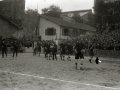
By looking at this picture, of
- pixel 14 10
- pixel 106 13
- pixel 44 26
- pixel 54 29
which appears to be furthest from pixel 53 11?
pixel 106 13

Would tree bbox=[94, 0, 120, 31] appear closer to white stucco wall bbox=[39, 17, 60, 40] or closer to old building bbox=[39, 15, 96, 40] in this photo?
old building bbox=[39, 15, 96, 40]

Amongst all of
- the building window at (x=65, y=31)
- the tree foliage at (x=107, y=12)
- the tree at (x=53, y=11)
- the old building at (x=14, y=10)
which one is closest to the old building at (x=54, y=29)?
the building window at (x=65, y=31)

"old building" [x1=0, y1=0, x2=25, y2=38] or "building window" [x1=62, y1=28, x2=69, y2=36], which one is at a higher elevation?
"old building" [x1=0, y1=0, x2=25, y2=38]

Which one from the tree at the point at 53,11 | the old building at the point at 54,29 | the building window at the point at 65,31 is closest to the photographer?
the old building at the point at 54,29

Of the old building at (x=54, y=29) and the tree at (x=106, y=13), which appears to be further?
the old building at (x=54, y=29)

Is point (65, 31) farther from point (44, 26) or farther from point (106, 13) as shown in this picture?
point (106, 13)

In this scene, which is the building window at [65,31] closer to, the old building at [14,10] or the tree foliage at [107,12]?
the old building at [14,10]

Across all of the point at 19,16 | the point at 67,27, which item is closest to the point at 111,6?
the point at 67,27

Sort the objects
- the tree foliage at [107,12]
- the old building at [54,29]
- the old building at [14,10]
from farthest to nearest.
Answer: the old building at [14,10] → the old building at [54,29] → the tree foliage at [107,12]

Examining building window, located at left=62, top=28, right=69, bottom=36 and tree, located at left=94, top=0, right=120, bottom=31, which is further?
building window, located at left=62, top=28, right=69, bottom=36

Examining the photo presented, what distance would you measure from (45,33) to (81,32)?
906 centimetres

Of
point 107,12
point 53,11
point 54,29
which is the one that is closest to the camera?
point 107,12

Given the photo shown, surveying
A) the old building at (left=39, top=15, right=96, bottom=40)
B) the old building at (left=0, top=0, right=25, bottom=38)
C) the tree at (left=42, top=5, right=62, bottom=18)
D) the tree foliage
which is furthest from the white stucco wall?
the tree at (left=42, top=5, right=62, bottom=18)

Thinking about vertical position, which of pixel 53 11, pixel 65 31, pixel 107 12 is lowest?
pixel 65 31
